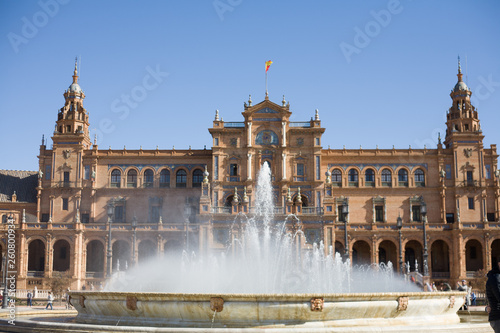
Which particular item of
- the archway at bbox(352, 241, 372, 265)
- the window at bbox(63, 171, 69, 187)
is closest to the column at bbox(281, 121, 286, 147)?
the archway at bbox(352, 241, 372, 265)

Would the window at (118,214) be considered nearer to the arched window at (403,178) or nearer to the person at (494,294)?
the arched window at (403,178)

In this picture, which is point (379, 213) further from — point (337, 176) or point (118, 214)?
point (118, 214)

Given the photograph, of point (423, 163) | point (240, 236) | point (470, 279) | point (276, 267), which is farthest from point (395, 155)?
point (276, 267)

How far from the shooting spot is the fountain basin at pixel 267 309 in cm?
1736

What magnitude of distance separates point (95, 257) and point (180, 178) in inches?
501

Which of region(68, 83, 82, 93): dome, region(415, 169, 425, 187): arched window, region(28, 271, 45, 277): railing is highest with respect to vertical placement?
region(68, 83, 82, 93): dome

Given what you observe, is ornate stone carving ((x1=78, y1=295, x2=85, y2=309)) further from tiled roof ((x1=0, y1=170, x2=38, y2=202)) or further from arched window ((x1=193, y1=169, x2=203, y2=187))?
tiled roof ((x1=0, y1=170, x2=38, y2=202))

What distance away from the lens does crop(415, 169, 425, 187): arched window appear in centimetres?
6850

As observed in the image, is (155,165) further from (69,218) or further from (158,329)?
(158,329)

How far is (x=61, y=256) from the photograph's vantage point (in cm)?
6556

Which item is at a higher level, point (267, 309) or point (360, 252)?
point (267, 309)

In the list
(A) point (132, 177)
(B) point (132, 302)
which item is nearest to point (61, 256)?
(A) point (132, 177)

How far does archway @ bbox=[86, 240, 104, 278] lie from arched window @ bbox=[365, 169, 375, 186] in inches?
1192

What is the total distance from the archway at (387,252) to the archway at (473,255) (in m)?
7.64
